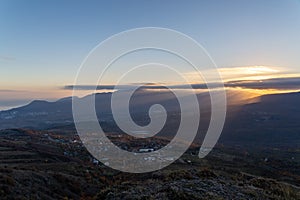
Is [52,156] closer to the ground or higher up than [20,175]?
closer to the ground

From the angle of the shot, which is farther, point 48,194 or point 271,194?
Answer: point 48,194

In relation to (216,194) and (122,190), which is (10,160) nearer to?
(122,190)

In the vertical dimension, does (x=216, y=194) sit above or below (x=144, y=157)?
above

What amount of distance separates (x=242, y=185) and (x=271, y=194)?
2212mm

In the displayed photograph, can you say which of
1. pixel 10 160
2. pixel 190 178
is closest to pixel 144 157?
pixel 10 160

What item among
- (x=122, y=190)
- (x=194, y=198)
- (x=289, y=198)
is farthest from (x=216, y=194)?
(x=122, y=190)

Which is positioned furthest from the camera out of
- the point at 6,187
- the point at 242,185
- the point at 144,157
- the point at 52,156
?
the point at 144,157

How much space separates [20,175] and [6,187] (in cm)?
396

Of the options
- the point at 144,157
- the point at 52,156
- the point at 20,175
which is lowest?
the point at 144,157

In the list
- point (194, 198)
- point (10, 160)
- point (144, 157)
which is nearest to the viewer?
point (194, 198)

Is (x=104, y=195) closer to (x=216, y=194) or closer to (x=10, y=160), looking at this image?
(x=216, y=194)

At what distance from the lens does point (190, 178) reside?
72.8ft

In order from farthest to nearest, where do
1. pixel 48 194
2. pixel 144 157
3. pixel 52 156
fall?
1. pixel 144 157
2. pixel 52 156
3. pixel 48 194

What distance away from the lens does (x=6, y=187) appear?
23.4 m
